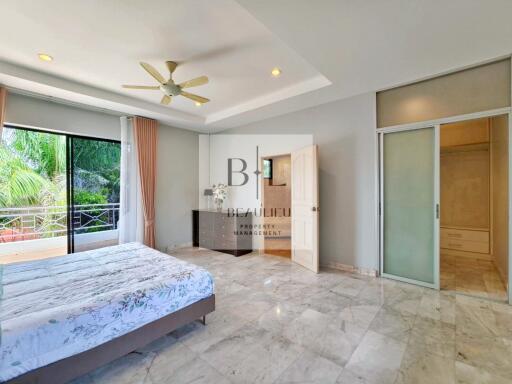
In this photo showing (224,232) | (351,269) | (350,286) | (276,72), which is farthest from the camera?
(224,232)

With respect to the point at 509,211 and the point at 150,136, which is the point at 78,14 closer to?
the point at 150,136

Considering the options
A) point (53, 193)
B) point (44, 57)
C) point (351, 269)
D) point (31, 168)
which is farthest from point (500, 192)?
point (31, 168)

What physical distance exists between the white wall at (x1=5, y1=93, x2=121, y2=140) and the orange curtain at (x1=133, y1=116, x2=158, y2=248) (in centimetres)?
39

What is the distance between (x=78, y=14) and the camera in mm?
1973

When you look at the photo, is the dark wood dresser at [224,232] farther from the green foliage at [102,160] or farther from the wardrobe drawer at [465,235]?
the wardrobe drawer at [465,235]

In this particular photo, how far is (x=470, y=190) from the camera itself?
170 inches

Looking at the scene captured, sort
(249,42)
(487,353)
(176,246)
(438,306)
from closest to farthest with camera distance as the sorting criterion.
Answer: (487,353), (249,42), (438,306), (176,246)

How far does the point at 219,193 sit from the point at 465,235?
15.8 feet

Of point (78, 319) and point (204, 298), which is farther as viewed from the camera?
point (204, 298)

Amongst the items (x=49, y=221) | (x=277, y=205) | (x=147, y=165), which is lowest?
(x=49, y=221)

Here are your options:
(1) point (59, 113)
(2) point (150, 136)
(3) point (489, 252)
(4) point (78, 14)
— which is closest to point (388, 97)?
(3) point (489, 252)

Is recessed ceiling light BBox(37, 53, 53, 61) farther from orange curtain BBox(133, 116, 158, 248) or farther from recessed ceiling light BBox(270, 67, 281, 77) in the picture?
recessed ceiling light BBox(270, 67, 281, 77)

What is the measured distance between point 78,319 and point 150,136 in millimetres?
3582

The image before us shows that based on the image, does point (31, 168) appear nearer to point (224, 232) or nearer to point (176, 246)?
point (176, 246)
